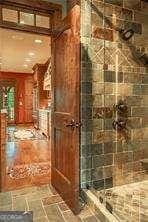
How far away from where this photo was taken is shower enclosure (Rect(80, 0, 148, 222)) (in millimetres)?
2557

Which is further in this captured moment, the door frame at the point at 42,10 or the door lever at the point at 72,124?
the door frame at the point at 42,10

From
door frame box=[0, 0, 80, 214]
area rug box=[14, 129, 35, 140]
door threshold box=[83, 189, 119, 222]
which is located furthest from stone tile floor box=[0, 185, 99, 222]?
area rug box=[14, 129, 35, 140]

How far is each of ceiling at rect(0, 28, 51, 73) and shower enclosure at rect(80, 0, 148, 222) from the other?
228 cm

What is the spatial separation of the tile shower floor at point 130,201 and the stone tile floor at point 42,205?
264 millimetres

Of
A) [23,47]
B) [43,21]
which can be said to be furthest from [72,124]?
[23,47]

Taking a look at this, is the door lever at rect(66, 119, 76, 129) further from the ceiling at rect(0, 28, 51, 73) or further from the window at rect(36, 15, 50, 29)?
the ceiling at rect(0, 28, 51, 73)

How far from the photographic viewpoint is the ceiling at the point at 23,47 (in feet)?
18.4

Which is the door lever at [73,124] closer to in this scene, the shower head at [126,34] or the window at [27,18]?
the shower head at [126,34]

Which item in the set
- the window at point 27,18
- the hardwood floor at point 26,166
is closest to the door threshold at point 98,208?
the hardwood floor at point 26,166

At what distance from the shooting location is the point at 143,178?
297cm

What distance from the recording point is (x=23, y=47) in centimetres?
674

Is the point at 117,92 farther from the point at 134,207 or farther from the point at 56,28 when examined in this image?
the point at 134,207

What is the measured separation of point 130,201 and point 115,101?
119 cm

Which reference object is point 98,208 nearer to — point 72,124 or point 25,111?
point 72,124
